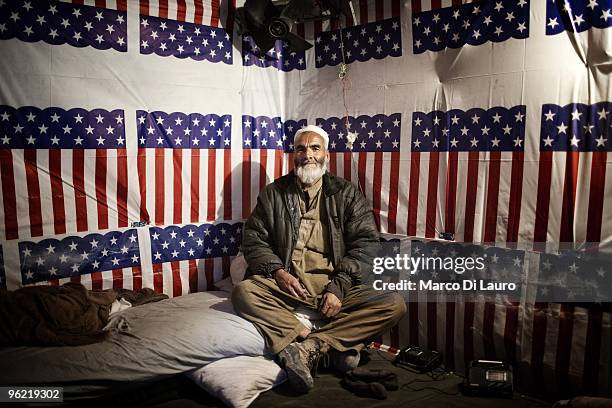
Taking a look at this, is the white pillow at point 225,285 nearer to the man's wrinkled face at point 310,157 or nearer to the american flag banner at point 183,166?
the american flag banner at point 183,166

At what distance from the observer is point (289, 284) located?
127 inches

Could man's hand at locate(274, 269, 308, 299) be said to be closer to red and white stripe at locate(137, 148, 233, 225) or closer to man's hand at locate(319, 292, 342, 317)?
man's hand at locate(319, 292, 342, 317)

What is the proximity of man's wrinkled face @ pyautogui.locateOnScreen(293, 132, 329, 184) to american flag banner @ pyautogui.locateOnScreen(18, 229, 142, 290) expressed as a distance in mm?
1451

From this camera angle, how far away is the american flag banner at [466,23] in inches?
119

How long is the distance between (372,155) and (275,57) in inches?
54.4

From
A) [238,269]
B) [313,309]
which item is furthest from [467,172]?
[238,269]

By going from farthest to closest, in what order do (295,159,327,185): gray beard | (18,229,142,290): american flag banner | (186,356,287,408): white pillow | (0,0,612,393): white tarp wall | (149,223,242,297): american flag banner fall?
(149,223,242,297): american flag banner
(295,159,327,185): gray beard
(18,229,142,290): american flag banner
(0,0,612,393): white tarp wall
(186,356,287,408): white pillow

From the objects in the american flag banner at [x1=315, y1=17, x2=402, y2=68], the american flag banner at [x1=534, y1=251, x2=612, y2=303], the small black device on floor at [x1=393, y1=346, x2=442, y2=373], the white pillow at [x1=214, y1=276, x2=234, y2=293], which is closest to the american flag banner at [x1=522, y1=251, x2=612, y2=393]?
the american flag banner at [x1=534, y1=251, x2=612, y2=303]

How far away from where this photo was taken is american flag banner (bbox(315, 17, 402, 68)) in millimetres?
3643

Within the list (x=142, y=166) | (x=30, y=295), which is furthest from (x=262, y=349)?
(x=142, y=166)

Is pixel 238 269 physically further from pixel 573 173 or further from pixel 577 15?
pixel 577 15

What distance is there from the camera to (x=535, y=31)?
2.94 meters

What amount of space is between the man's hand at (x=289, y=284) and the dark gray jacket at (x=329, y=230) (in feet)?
0.21

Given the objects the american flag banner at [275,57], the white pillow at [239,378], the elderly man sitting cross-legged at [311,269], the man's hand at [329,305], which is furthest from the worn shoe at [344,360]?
the american flag banner at [275,57]
